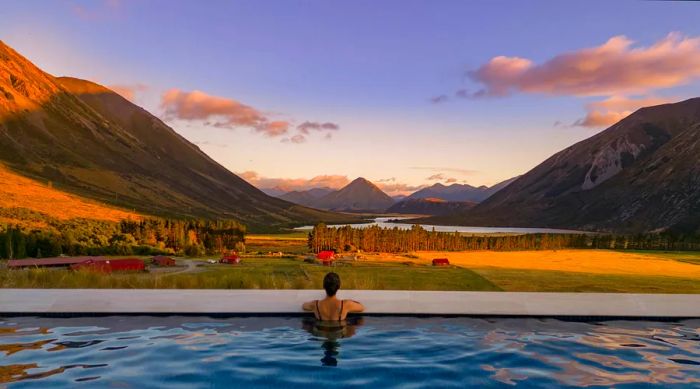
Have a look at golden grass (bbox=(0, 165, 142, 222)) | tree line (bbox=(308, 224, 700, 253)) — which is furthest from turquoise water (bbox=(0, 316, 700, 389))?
golden grass (bbox=(0, 165, 142, 222))

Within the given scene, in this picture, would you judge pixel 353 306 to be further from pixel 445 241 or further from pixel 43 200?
pixel 43 200

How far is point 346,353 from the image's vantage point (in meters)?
12.0

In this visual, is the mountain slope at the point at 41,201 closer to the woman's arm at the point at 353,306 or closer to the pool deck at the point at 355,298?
the pool deck at the point at 355,298

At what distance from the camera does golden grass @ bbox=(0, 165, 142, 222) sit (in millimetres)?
109375

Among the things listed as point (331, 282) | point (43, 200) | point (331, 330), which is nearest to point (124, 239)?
point (331, 330)

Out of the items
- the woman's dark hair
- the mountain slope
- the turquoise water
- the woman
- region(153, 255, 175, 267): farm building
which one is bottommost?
region(153, 255, 175, 267): farm building

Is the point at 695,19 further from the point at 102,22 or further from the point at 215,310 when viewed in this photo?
the point at 102,22

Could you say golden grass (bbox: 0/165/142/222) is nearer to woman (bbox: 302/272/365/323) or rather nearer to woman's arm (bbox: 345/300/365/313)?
woman (bbox: 302/272/365/323)

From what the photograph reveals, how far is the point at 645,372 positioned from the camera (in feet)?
35.3

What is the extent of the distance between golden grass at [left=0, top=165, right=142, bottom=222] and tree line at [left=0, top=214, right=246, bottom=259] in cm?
2187

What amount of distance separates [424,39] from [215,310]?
126ft

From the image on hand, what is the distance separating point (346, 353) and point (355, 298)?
2997 mm

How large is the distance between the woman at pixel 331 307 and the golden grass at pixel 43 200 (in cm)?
9999

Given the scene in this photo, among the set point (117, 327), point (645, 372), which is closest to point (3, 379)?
point (117, 327)
